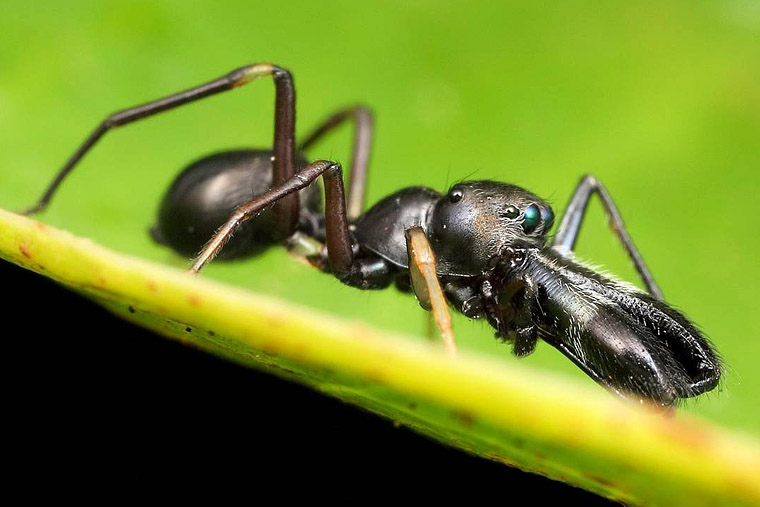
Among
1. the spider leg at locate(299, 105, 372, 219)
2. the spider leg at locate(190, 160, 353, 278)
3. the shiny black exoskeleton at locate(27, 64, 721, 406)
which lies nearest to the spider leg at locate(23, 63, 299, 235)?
the shiny black exoskeleton at locate(27, 64, 721, 406)

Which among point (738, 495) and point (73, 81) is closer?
point (738, 495)

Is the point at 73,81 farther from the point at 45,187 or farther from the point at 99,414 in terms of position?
the point at 99,414

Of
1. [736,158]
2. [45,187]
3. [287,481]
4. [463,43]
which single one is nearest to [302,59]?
[463,43]

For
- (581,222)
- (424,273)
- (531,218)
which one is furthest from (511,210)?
(424,273)

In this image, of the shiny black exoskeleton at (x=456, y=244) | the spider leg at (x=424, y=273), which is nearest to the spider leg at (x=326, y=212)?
the shiny black exoskeleton at (x=456, y=244)

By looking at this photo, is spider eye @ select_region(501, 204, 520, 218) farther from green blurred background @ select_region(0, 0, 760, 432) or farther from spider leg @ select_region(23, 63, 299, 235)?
spider leg @ select_region(23, 63, 299, 235)

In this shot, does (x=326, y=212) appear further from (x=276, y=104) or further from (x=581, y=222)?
(x=581, y=222)
